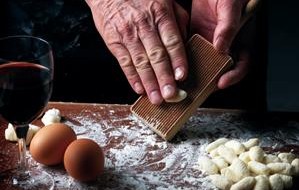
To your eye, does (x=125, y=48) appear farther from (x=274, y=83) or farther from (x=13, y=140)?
(x=274, y=83)

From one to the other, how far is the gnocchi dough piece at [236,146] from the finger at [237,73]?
0.47 ft

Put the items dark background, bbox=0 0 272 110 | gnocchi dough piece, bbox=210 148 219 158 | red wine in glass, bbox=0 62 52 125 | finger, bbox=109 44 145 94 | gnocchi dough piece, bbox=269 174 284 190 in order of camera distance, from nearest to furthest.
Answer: red wine in glass, bbox=0 62 52 125
gnocchi dough piece, bbox=269 174 284 190
gnocchi dough piece, bbox=210 148 219 158
finger, bbox=109 44 145 94
dark background, bbox=0 0 272 110

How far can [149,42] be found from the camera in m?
1.39

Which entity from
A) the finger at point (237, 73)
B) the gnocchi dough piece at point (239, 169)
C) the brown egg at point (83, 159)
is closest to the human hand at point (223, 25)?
the finger at point (237, 73)

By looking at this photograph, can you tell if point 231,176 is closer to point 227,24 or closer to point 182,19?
point 227,24

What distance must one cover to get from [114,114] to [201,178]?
298mm

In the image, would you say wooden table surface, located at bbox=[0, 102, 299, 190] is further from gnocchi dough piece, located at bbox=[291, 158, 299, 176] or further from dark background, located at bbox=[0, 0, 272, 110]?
dark background, located at bbox=[0, 0, 272, 110]

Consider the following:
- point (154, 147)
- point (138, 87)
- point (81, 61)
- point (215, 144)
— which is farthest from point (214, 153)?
point (81, 61)

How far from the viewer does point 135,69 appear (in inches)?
55.3

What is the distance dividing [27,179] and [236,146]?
0.43 m

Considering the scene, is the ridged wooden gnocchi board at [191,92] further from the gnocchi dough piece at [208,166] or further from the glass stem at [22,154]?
the glass stem at [22,154]

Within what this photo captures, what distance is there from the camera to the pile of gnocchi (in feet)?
3.90

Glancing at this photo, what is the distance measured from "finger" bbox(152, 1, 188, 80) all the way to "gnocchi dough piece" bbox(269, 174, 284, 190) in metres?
0.30

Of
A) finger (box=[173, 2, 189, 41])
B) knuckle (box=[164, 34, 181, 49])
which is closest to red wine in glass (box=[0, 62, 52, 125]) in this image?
knuckle (box=[164, 34, 181, 49])
